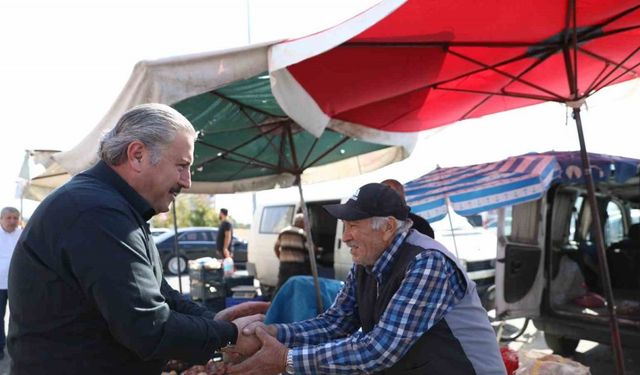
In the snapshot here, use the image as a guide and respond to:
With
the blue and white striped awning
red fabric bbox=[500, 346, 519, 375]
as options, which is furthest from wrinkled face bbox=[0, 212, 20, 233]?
red fabric bbox=[500, 346, 519, 375]

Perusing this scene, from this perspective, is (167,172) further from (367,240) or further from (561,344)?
(561,344)

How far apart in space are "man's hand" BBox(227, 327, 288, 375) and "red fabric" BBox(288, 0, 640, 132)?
1.84m

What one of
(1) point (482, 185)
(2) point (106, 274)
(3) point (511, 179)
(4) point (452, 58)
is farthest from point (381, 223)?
(1) point (482, 185)

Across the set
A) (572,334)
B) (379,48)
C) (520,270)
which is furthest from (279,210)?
(379,48)

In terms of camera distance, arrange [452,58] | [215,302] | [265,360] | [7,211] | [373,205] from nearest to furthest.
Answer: [265,360] < [373,205] < [452,58] < [7,211] < [215,302]

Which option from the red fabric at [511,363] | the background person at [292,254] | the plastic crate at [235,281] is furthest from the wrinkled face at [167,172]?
the plastic crate at [235,281]

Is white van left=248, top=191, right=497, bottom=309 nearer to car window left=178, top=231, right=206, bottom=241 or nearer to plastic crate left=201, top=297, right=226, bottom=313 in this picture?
plastic crate left=201, top=297, right=226, bottom=313

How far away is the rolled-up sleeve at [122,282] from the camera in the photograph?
142 centimetres

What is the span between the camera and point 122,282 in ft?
4.69

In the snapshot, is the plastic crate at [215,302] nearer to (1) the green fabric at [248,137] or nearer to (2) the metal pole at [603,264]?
(1) the green fabric at [248,137]

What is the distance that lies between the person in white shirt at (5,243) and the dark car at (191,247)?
10783 mm

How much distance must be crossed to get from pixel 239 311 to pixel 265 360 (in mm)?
524

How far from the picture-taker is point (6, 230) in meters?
7.09

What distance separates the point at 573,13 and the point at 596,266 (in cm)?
444
